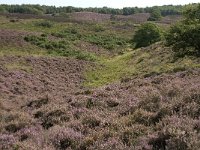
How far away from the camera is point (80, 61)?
45.4 metres

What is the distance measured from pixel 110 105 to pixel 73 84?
1941cm

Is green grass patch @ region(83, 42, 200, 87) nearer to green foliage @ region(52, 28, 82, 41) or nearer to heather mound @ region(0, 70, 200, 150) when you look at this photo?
heather mound @ region(0, 70, 200, 150)

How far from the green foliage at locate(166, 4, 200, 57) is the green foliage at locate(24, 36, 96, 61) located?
20.2m

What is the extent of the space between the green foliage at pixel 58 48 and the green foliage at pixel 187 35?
2017 centimetres

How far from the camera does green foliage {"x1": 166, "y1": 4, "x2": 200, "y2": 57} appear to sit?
2727cm

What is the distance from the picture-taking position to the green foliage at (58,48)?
5005 cm

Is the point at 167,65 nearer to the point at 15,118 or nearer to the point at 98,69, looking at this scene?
the point at 98,69

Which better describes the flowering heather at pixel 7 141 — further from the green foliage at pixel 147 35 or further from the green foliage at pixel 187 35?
the green foliage at pixel 147 35

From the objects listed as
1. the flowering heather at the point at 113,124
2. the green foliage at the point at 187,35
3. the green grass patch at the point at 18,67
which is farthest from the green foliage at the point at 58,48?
the flowering heather at the point at 113,124

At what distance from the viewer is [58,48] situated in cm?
5381

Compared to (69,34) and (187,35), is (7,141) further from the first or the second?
(69,34)

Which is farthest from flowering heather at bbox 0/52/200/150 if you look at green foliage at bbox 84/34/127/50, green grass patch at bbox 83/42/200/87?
green foliage at bbox 84/34/127/50

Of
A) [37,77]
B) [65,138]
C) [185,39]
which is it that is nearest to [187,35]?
[185,39]

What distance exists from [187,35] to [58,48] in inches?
1120
